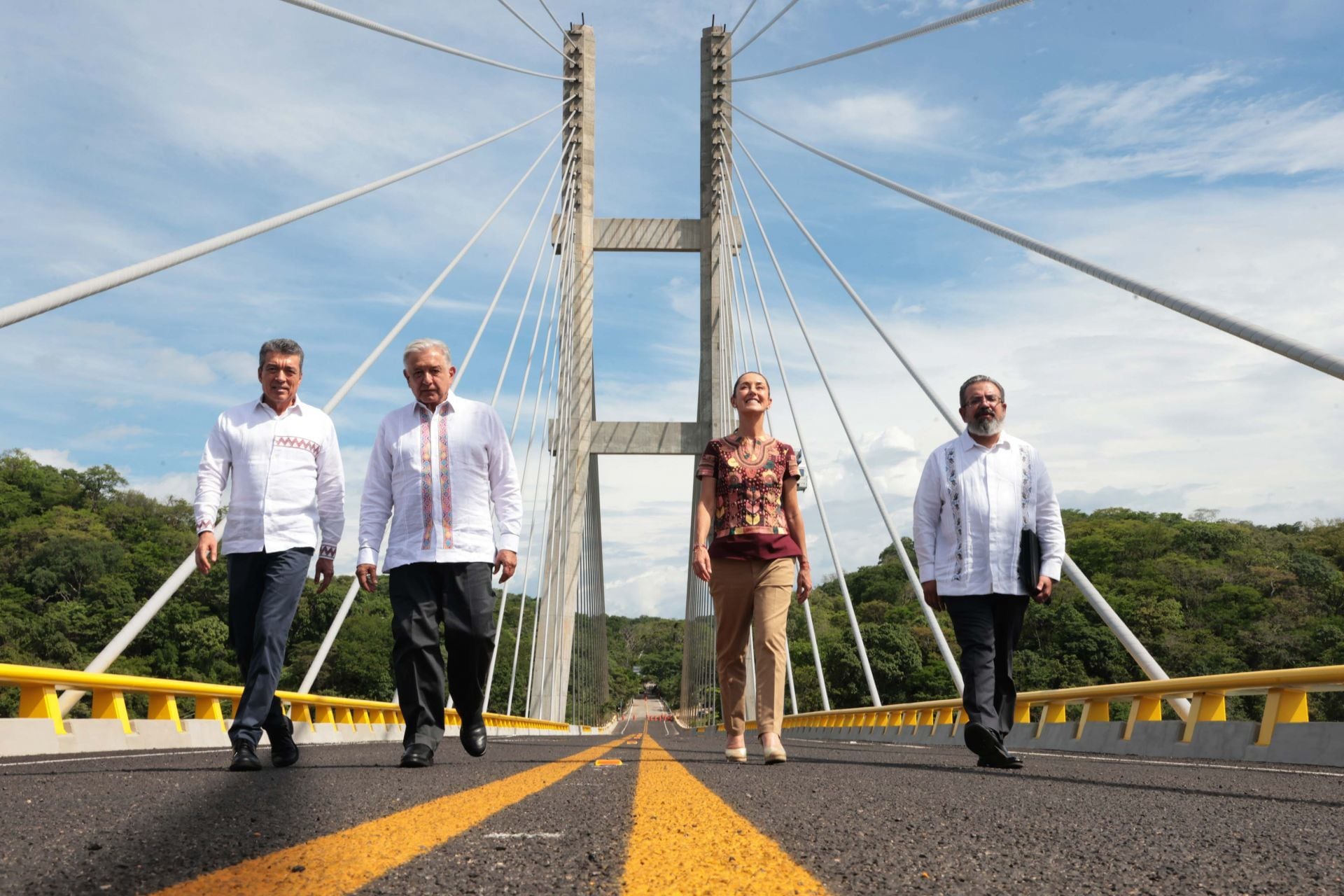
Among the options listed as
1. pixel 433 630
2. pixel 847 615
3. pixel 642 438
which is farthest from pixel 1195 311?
pixel 847 615

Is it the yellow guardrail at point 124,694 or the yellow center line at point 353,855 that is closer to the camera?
the yellow center line at point 353,855

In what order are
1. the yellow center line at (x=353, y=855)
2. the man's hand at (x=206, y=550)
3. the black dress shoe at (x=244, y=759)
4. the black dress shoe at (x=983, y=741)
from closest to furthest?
the yellow center line at (x=353, y=855) < the black dress shoe at (x=244, y=759) < the man's hand at (x=206, y=550) < the black dress shoe at (x=983, y=741)

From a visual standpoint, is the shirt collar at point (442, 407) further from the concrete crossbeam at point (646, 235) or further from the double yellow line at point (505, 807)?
the concrete crossbeam at point (646, 235)

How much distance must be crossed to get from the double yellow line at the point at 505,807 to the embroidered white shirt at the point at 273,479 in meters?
2.07

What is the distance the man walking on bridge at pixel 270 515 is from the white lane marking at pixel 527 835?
104 inches

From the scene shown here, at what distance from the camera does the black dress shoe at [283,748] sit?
497cm

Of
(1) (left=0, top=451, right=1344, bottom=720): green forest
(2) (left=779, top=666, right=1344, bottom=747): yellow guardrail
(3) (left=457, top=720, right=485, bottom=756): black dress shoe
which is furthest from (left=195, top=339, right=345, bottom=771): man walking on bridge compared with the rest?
(1) (left=0, top=451, right=1344, bottom=720): green forest

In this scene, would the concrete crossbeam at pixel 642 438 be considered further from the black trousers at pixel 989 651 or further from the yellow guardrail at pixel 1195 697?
the black trousers at pixel 989 651

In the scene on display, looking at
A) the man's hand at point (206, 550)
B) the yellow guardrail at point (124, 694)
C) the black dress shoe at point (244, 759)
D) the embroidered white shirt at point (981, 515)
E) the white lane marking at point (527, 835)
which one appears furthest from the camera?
the yellow guardrail at point (124, 694)

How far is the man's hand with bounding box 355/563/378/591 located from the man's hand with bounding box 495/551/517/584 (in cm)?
54

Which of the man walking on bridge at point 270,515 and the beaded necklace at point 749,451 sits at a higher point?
the beaded necklace at point 749,451

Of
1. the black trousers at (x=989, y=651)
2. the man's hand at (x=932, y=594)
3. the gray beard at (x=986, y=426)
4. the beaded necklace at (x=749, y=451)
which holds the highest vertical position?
the gray beard at (x=986, y=426)

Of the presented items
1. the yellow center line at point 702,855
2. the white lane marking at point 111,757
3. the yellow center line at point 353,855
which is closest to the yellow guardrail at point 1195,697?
the yellow center line at point 702,855

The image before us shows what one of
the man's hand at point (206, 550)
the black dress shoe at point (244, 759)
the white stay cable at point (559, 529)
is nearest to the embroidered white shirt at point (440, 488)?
the man's hand at point (206, 550)
